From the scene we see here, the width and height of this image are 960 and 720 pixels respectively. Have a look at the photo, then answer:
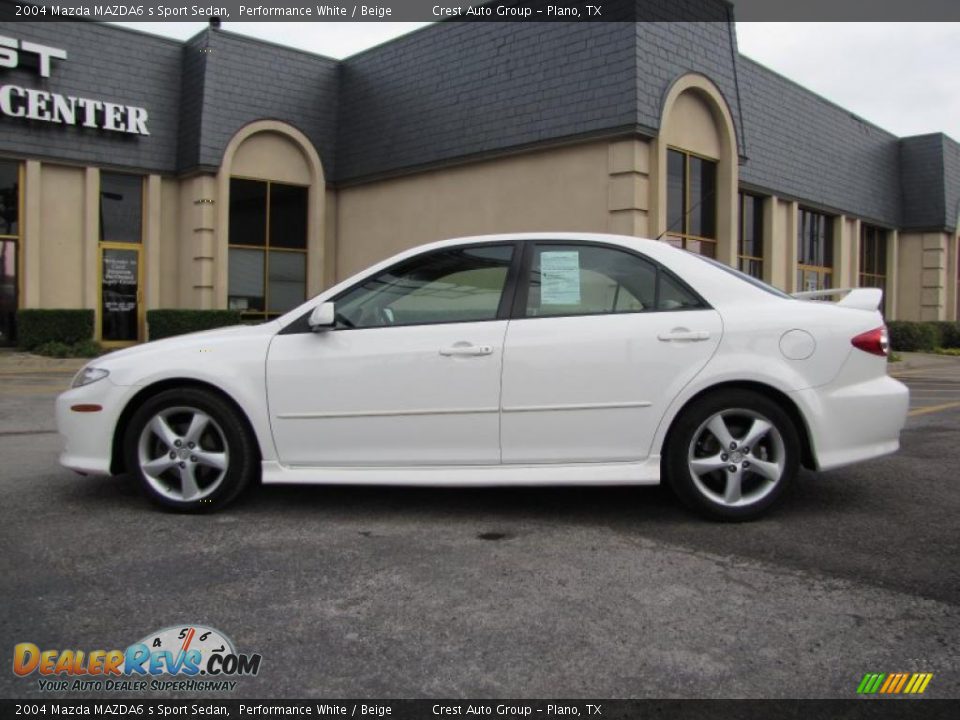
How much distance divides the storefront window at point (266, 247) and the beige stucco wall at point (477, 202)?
103cm

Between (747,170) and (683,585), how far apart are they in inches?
635

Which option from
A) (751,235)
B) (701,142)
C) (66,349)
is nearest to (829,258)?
(751,235)

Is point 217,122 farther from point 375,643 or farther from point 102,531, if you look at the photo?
point 375,643

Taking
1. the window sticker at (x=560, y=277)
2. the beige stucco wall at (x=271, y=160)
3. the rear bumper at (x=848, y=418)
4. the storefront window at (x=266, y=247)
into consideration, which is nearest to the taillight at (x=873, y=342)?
the rear bumper at (x=848, y=418)

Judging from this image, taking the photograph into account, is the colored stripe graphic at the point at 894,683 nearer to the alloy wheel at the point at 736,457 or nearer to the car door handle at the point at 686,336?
the alloy wheel at the point at 736,457

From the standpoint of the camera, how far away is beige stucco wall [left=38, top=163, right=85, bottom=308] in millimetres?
16328

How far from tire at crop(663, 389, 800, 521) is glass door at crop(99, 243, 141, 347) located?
15.4 m

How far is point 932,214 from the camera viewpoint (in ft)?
81.1

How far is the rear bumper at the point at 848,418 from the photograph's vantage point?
4.29 m

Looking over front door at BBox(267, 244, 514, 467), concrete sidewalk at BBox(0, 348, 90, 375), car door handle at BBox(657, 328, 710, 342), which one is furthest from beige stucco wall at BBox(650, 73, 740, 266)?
concrete sidewalk at BBox(0, 348, 90, 375)

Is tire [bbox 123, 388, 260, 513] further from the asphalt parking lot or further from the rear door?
the rear door

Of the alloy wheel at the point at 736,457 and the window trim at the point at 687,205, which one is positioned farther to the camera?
the window trim at the point at 687,205
